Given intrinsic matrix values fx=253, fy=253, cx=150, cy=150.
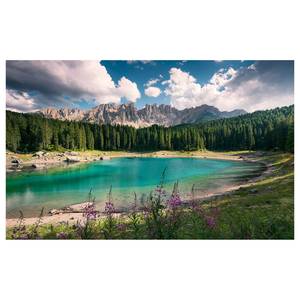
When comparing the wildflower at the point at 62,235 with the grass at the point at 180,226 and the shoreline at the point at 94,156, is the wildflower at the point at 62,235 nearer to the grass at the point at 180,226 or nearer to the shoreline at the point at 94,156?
the grass at the point at 180,226

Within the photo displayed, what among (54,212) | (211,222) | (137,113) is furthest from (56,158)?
(211,222)

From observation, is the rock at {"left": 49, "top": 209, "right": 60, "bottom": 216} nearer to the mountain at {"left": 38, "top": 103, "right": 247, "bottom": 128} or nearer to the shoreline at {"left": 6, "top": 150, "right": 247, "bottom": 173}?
the mountain at {"left": 38, "top": 103, "right": 247, "bottom": 128}

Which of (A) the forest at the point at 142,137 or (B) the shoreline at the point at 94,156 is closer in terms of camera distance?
(A) the forest at the point at 142,137

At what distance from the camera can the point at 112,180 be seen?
43.3 ft

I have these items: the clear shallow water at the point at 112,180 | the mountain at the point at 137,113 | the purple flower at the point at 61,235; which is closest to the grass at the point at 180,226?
the purple flower at the point at 61,235

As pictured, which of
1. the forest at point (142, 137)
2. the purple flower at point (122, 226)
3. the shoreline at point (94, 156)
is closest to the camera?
the purple flower at point (122, 226)

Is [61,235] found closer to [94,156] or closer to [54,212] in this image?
[54,212]

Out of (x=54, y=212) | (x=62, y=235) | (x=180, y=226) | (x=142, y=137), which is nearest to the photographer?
(x=180, y=226)

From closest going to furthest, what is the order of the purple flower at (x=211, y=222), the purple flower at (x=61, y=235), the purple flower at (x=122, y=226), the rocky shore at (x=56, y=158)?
the purple flower at (x=211, y=222) < the purple flower at (x=122, y=226) < the purple flower at (x=61, y=235) < the rocky shore at (x=56, y=158)

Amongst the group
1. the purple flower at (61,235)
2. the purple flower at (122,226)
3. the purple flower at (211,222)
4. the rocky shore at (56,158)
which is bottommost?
the purple flower at (61,235)

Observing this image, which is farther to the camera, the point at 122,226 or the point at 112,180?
the point at 112,180

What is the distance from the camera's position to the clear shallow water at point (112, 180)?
947 centimetres
